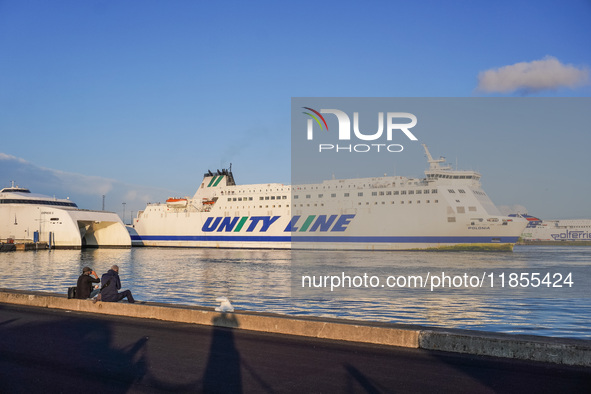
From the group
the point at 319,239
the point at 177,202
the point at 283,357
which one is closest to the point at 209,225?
the point at 177,202

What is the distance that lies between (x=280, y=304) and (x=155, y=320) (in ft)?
18.3

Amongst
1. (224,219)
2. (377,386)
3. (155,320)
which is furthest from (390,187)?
(377,386)

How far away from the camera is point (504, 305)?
11648 mm

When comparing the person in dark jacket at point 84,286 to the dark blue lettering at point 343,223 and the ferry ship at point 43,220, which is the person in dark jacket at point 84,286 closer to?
the dark blue lettering at point 343,223

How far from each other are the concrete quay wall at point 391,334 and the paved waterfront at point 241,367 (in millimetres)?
107

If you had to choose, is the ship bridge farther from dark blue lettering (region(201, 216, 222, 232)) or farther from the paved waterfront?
the paved waterfront

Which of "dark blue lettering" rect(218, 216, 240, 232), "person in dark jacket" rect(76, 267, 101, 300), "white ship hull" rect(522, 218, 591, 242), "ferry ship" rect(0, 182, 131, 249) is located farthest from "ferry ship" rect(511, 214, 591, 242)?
"person in dark jacket" rect(76, 267, 101, 300)

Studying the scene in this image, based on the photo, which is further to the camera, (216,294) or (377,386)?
(216,294)

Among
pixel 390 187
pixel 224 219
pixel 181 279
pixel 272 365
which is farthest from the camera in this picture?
pixel 224 219

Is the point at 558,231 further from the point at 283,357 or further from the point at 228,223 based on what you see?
the point at 283,357

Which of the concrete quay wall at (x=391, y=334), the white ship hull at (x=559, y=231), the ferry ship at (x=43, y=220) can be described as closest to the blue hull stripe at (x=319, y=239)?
the ferry ship at (x=43, y=220)

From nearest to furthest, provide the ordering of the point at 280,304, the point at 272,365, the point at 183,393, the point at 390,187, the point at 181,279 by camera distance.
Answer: the point at 183,393
the point at 272,365
the point at 280,304
the point at 181,279
the point at 390,187

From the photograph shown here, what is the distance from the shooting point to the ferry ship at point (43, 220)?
Result: 39.7 metres

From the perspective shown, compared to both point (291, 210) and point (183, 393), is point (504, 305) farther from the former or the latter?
point (291, 210)
